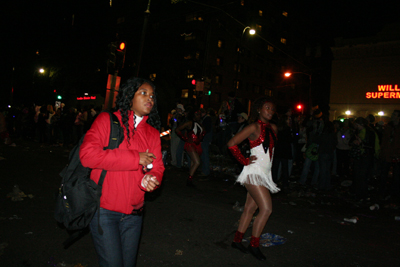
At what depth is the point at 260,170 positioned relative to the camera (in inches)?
152

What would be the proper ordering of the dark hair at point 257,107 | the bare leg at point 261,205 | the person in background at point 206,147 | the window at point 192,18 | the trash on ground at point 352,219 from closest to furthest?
the bare leg at point 261,205 < the dark hair at point 257,107 < the trash on ground at point 352,219 < the person in background at point 206,147 < the window at point 192,18

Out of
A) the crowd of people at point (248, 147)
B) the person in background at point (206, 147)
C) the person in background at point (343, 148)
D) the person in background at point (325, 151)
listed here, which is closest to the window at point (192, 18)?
the crowd of people at point (248, 147)

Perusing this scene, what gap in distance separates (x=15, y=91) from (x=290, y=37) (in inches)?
1993

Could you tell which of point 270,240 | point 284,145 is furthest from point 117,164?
point 284,145

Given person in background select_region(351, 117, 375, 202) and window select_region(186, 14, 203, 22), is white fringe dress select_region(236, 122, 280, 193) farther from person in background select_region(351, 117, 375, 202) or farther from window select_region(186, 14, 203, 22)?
window select_region(186, 14, 203, 22)

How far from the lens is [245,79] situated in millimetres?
50625

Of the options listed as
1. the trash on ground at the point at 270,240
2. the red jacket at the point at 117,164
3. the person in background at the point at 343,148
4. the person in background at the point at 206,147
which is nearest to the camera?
the red jacket at the point at 117,164

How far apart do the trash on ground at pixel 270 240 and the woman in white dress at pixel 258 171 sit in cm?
49

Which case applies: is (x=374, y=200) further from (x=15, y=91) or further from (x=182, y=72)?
(x=15, y=91)

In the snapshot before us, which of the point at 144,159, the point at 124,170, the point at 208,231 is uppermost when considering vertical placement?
the point at 144,159

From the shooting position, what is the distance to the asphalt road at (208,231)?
3.77m

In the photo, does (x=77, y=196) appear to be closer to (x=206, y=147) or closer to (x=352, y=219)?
(x=352, y=219)

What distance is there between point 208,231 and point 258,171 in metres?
1.56

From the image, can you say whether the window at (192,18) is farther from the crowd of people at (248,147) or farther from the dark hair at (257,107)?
the dark hair at (257,107)
